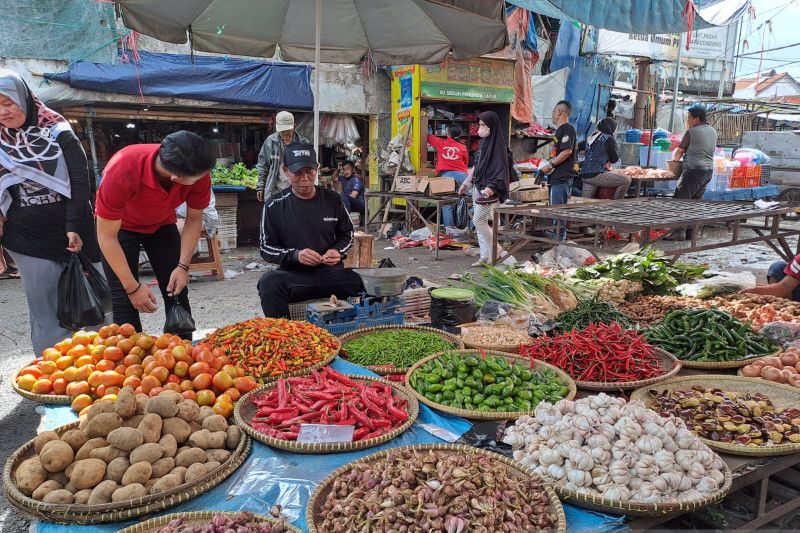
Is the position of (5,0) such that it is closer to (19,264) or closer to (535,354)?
(19,264)

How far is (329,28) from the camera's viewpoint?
16.8ft

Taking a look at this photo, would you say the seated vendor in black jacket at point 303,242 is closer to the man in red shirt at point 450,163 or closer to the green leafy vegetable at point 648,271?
the green leafy vegetable at point 648,271

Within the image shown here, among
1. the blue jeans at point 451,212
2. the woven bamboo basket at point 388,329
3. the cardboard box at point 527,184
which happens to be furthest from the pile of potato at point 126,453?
the blue jeans at point 451,212

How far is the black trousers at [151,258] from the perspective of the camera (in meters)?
3.68

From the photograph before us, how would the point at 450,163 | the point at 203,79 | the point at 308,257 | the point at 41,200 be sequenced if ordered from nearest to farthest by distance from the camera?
the point at 41,200
the point at 308,257
the point at 203,79
the point at 450,163

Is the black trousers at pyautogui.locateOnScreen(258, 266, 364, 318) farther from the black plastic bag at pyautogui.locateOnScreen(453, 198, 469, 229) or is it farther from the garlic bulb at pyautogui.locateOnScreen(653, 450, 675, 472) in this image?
the black plastic bag at pyautogui.locateOnScreen(453, 198, 469, 229)

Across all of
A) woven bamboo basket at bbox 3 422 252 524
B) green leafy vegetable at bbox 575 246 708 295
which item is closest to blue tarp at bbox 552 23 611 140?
green leafy vegetable at bbox 575 246 708 295

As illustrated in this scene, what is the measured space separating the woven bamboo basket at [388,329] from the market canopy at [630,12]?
2495 mm

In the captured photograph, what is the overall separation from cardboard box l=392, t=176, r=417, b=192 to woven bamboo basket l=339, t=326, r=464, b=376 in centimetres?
671

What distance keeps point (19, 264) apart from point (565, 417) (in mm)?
3606

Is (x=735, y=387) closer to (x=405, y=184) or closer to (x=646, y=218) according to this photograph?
(x=646, y=218)

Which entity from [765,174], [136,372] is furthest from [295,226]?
[765,174]

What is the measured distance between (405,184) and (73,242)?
7.50 metres

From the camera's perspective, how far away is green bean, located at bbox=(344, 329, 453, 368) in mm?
3234
